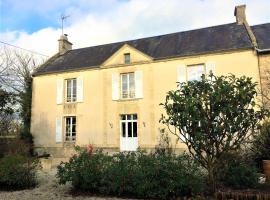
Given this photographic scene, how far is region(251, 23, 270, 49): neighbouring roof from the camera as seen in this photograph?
13934mm

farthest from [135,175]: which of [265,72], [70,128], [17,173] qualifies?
[70,128]

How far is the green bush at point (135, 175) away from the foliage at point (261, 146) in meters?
3.70

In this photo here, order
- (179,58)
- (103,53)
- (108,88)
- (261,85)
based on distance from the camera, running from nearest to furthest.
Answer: (261,85), (179,58), (108,88), (103,53)

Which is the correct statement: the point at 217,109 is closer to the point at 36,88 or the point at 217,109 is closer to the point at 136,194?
the point at 136,194

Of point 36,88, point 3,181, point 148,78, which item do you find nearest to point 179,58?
point 148,78

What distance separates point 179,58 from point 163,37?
3.64 metres

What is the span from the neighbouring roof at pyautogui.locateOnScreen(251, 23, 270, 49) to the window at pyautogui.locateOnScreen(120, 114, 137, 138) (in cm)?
742

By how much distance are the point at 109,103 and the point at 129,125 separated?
1.70 meters

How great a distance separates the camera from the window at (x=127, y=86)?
1598cm

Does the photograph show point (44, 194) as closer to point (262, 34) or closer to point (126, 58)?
point (126, 58)

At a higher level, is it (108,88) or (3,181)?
(108,88)

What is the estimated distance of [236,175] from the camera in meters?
6.16

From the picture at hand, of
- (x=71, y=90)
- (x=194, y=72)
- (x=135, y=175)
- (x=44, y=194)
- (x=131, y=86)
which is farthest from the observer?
(x=71, y=90)

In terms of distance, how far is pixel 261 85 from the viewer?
44.0 ft
